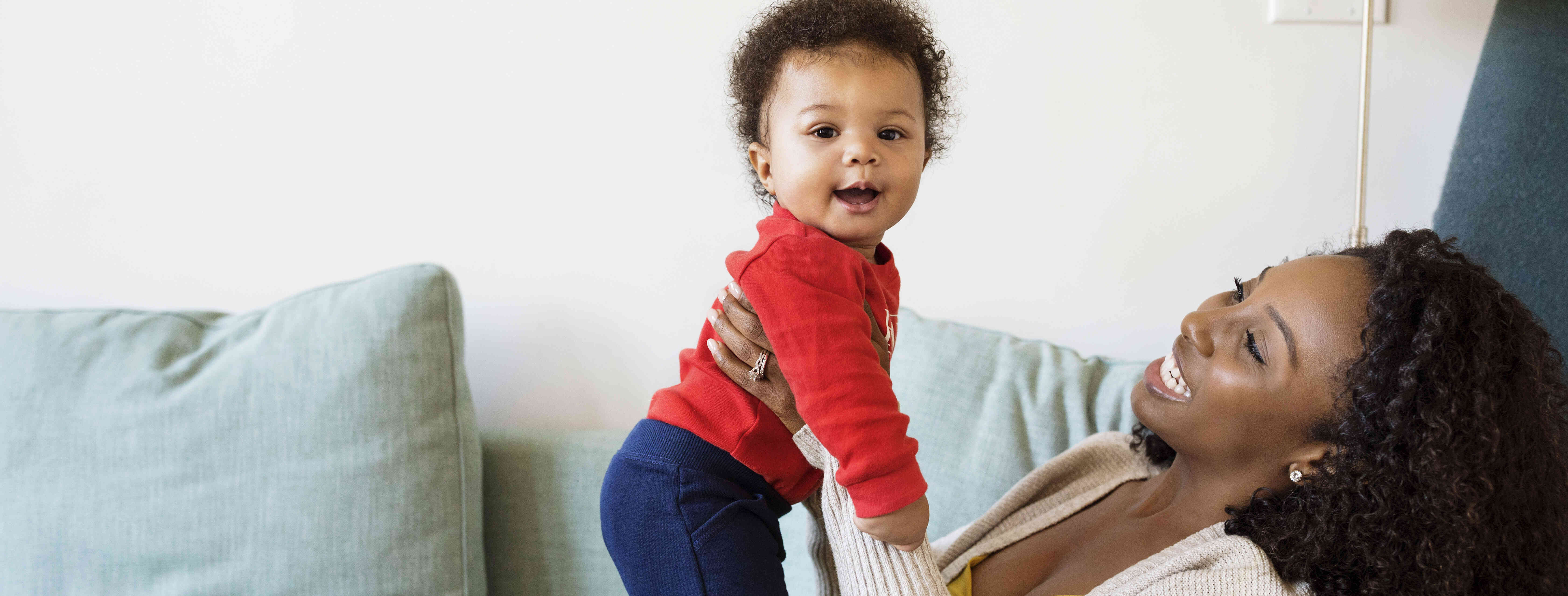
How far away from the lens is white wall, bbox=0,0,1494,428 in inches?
62.8

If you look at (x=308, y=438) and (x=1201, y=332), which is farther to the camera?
(x=308, y=438)

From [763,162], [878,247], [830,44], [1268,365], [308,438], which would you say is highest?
[830,44]

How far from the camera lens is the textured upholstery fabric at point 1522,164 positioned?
4.46ft

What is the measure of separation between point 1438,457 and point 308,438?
137cm

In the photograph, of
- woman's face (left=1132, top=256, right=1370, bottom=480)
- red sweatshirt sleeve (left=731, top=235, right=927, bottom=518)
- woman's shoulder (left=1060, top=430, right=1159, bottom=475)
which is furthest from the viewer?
woman's shoulder (left=1060, top=430, right=1159, bottom=475)

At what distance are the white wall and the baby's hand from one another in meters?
0.89

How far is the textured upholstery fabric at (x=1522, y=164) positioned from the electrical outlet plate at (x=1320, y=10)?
190 millimetres

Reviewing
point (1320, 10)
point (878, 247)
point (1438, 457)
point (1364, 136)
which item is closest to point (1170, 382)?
point (1438, 457)

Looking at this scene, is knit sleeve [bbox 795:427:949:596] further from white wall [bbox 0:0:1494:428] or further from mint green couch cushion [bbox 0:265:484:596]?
white wall [bbox 0:0:1494:428]

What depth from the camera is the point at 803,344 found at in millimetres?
812

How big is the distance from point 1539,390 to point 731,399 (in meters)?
0.78

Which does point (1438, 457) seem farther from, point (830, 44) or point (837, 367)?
point (830, 44)

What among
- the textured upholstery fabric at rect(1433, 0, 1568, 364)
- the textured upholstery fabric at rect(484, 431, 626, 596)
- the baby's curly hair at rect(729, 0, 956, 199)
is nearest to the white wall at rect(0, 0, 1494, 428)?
the textured upholstery fabric at rect(1433, 0, 1568, 364)

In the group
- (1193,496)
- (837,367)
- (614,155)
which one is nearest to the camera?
(837,367)
